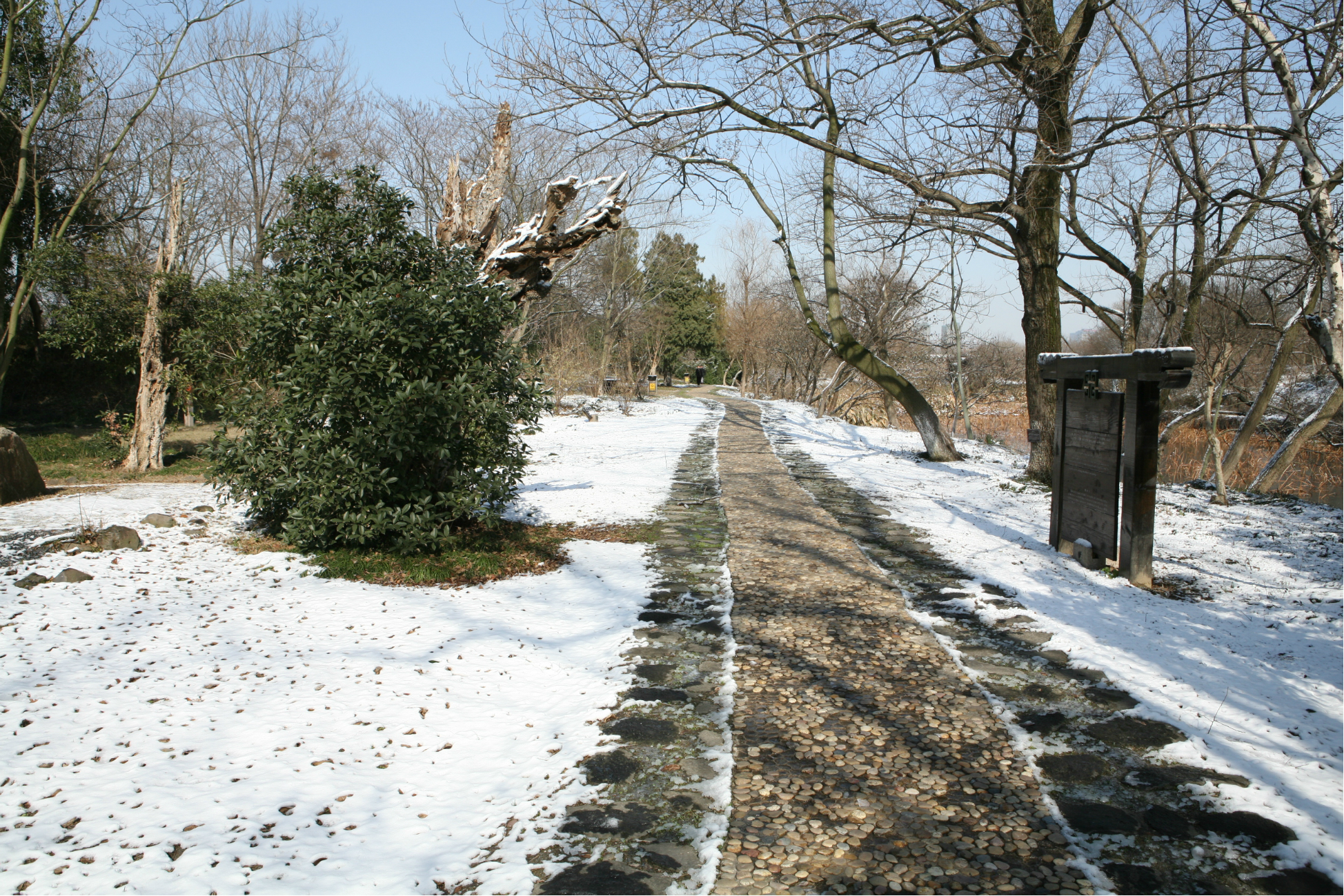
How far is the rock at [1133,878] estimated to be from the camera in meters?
2.37

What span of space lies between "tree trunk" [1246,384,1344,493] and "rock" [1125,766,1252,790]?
8.03 metres

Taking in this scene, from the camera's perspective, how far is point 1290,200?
6.56 meters

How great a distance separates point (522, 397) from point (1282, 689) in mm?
5198

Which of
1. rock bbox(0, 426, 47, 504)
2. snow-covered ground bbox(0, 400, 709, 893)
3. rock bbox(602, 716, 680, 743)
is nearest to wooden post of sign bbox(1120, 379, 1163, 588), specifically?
snow-covered ground bbox(0, 400, 709, 893)

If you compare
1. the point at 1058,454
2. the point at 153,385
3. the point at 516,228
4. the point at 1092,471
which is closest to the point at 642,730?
the point at 1092,471

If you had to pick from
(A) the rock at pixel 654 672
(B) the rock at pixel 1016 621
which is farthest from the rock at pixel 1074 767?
(A) the rock at pixel 654 672

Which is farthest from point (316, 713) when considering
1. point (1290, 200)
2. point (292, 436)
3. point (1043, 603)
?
point (1290, 200)

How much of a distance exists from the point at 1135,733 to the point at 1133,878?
117 centimetres

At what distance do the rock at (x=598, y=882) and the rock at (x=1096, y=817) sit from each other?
5.15ft

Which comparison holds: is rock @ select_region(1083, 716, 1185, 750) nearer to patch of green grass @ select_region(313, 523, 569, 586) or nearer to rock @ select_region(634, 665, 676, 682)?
rock @ select_region(634, 665, 676, 682)

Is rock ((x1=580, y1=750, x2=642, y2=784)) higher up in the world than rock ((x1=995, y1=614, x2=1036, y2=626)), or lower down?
lower down

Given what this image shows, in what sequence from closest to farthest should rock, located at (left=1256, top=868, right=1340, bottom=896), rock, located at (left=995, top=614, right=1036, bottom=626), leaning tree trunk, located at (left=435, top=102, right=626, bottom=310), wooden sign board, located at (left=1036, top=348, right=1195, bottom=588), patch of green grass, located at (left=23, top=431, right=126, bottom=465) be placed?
rock, located at (left=1256, top=868, right=1340, bottom=896) → rock, located at (left=995, top=614, right=1036, bottom=626) → wooden sign board, located at (left=1036, top=348, right=1195, bottom=588) → leaning tree trunk, located at (left=435, top=102, right=626, bottom=310) → patch of green grass, located at (left=23, top=431, right=126, bottom=465)

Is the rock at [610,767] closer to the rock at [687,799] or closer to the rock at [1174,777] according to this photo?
the rock at [687,799]

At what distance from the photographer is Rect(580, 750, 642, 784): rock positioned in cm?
304
